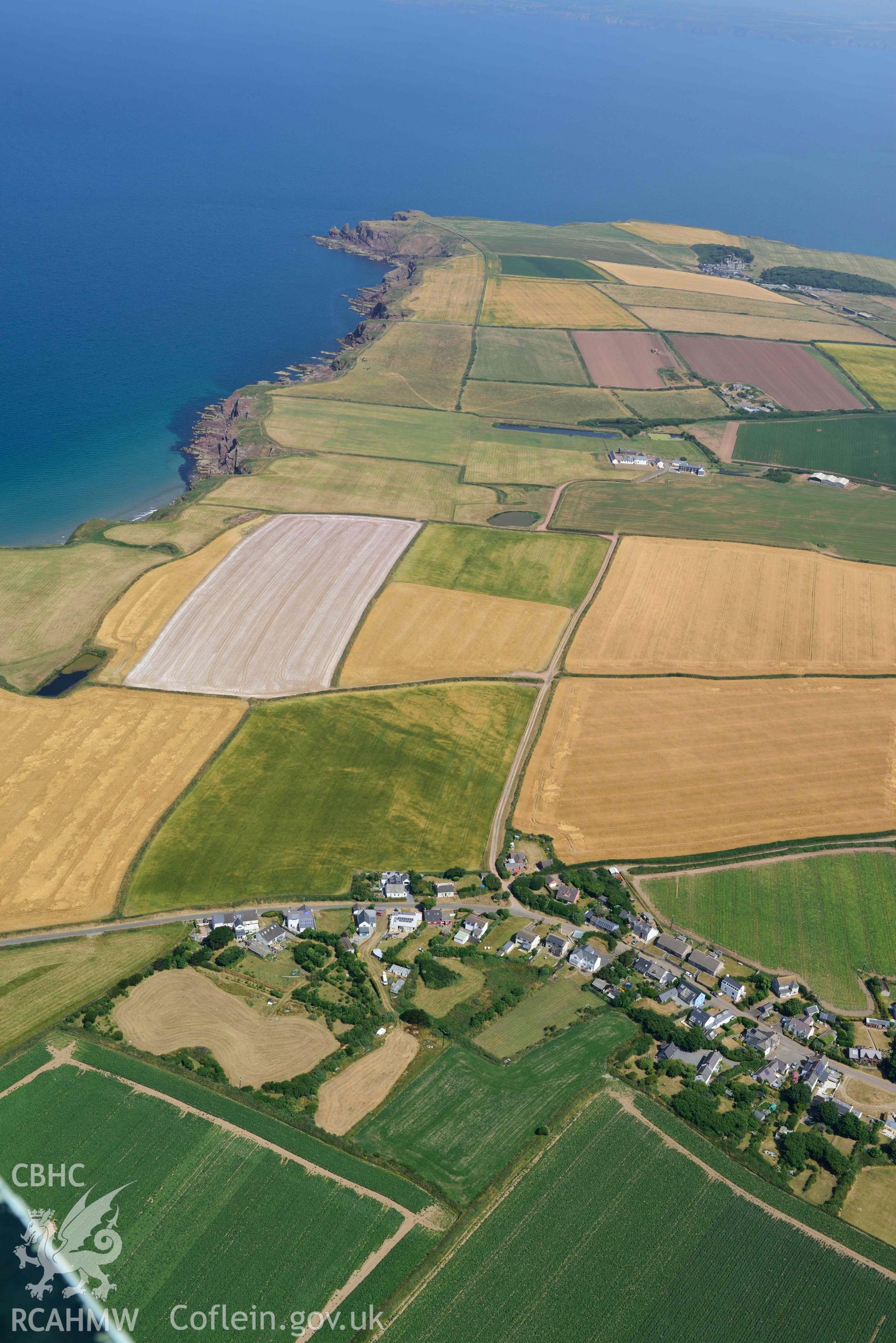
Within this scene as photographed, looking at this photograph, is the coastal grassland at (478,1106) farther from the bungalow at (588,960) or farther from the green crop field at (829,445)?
the green crop field at (829,445)

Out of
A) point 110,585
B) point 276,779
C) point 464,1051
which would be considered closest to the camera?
point 464,1051

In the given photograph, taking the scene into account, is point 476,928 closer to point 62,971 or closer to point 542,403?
point 62,971

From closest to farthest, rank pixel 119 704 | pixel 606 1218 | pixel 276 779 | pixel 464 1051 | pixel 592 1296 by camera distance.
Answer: pixel 592 1296 → pixel 606 1218 → pixel 464 1051 → pixel 276 779 → pixel 119 704

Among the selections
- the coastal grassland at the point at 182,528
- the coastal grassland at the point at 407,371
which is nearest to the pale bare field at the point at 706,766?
the coastal grassland at the point at 182,528

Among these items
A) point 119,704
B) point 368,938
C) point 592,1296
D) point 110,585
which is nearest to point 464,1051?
point 368,938

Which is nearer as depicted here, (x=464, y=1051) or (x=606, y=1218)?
(x=606, y=1218)

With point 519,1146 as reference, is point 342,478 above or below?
above

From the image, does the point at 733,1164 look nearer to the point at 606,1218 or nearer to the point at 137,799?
the point at 606,1218

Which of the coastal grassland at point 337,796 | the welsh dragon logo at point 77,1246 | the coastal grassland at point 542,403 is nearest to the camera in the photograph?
the welsh dragon logo at point 77,1246
